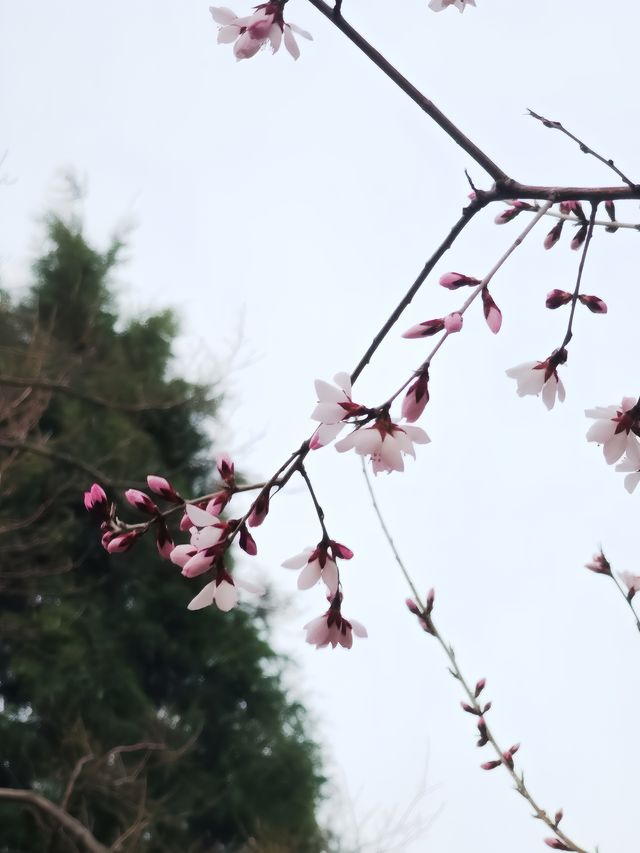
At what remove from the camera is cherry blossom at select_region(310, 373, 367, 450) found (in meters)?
0.71

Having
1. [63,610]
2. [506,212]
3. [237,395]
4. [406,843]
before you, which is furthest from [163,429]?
[506,212]

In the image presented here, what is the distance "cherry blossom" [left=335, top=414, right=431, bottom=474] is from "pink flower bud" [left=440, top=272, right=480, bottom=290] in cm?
14

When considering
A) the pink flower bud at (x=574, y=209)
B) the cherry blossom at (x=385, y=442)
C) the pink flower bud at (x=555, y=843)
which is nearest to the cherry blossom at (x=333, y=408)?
the cherry blossom at (x=385, y=442)

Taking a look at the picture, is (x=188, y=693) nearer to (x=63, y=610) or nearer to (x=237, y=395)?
(x=63, y=610)

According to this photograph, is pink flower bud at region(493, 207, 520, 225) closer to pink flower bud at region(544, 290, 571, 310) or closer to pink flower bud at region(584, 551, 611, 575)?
pink flower bud at region(544, 290, 571, 310)

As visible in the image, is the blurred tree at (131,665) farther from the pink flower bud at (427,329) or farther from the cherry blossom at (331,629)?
the pink flower bud at (427,329)

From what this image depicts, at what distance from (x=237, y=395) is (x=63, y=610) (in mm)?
2714

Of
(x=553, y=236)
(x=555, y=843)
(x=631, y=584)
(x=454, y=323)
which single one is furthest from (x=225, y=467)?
(x=555, y=843)

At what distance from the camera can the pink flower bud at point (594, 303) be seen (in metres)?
0.88

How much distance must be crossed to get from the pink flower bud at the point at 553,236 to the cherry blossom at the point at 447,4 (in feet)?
0.98

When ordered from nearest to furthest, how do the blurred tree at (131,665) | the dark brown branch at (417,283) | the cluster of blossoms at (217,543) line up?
the dark brown branch at (417,283) < the cluster of blossoms at (217,543) < the blurred tree at (131,665)

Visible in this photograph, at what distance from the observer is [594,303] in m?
0.89

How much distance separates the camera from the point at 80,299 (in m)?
9.42

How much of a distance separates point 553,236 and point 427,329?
38 centimetres
